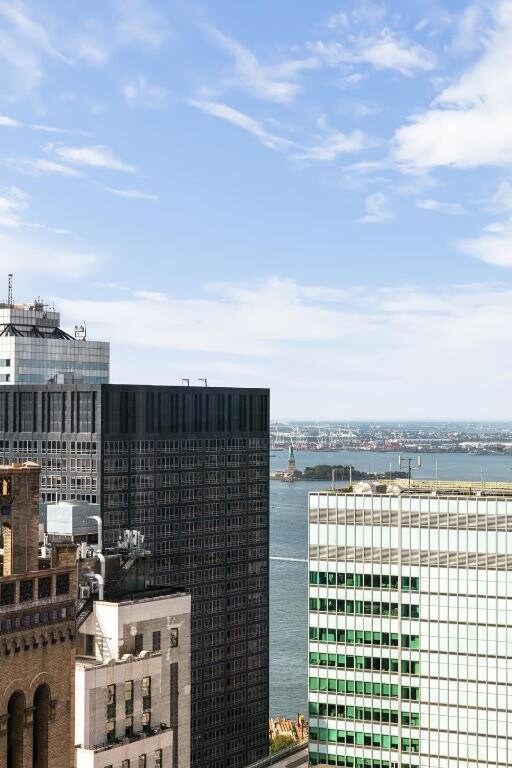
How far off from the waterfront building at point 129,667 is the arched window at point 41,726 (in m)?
2.93

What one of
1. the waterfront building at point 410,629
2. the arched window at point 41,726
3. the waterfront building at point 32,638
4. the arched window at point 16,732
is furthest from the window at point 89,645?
the waterfront building at point 410,629

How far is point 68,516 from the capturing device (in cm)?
13025

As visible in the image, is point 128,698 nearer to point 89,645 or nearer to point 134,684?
point 134,684

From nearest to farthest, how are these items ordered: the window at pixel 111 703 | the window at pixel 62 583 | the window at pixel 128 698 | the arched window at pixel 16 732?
the arched window at pixel 16 732 → the window at pixel 62 583 → the window at pixel 111 703 → the window at pixel 128 698

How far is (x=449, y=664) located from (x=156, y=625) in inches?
1689

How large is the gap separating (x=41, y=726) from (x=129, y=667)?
9085 millimetres

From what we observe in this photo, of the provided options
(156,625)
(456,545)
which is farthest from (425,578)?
(156,625)

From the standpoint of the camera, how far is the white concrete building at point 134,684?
9844cm

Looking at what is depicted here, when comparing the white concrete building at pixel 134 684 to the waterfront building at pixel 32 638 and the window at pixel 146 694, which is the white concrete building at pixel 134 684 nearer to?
the window at pixel 146 694

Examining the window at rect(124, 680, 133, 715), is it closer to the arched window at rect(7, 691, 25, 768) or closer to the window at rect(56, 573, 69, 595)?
the window at rect(56, 573, 69, 595)

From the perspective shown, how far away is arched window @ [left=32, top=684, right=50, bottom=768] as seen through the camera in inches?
3777

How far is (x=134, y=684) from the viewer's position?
10206 cm

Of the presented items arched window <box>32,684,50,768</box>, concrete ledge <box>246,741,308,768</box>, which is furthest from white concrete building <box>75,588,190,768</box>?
concrete ledge <box>246,741,308,768</box>

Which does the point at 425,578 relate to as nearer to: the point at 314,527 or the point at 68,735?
the point at 314,527
